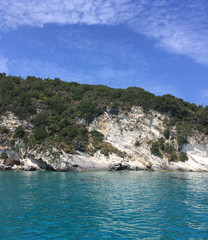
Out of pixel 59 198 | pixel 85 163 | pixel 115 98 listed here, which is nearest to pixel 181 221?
pixel 59 198

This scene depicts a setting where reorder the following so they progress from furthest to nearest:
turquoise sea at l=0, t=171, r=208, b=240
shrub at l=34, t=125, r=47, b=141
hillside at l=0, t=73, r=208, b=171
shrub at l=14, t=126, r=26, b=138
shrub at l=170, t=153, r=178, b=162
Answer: shrub at l=170, t=153, r=178, b=162 → shrub at l=14, t=126, r=26, b=138 → shrub at l=34, t=125, r=47, b=141 → hillside at l=0, t=73, r=208, b=171 → turquoise sea at l=0, t=171, r=208, b=240

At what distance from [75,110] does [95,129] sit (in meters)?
7.99

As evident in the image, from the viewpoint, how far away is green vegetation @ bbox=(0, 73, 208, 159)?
153 ft

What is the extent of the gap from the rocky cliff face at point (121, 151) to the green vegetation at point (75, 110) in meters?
1.44

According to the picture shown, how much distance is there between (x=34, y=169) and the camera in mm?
42625

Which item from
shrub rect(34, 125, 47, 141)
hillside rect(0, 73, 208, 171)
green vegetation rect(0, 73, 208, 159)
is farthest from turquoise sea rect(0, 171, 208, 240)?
shrub rect(34, 125, 47, 141)

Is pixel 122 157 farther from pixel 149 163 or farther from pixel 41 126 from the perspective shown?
pixel 41 126

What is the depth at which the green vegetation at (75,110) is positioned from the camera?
46.6 metres

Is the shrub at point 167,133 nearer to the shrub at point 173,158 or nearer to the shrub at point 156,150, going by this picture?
the shrub at point 156,150

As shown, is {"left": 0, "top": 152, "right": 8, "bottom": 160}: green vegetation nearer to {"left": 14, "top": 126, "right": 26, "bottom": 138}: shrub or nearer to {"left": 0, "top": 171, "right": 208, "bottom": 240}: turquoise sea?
{"left": 14, "top": 126, "right": 26, "bottom": 138}: shrub

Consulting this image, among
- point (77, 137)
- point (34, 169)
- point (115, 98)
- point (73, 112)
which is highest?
point (115, 98)

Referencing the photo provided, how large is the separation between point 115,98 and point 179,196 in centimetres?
4480

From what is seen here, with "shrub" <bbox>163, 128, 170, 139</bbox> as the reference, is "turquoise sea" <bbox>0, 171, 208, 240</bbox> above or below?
below

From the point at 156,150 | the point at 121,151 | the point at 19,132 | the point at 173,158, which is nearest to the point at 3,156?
the point at 19,132
